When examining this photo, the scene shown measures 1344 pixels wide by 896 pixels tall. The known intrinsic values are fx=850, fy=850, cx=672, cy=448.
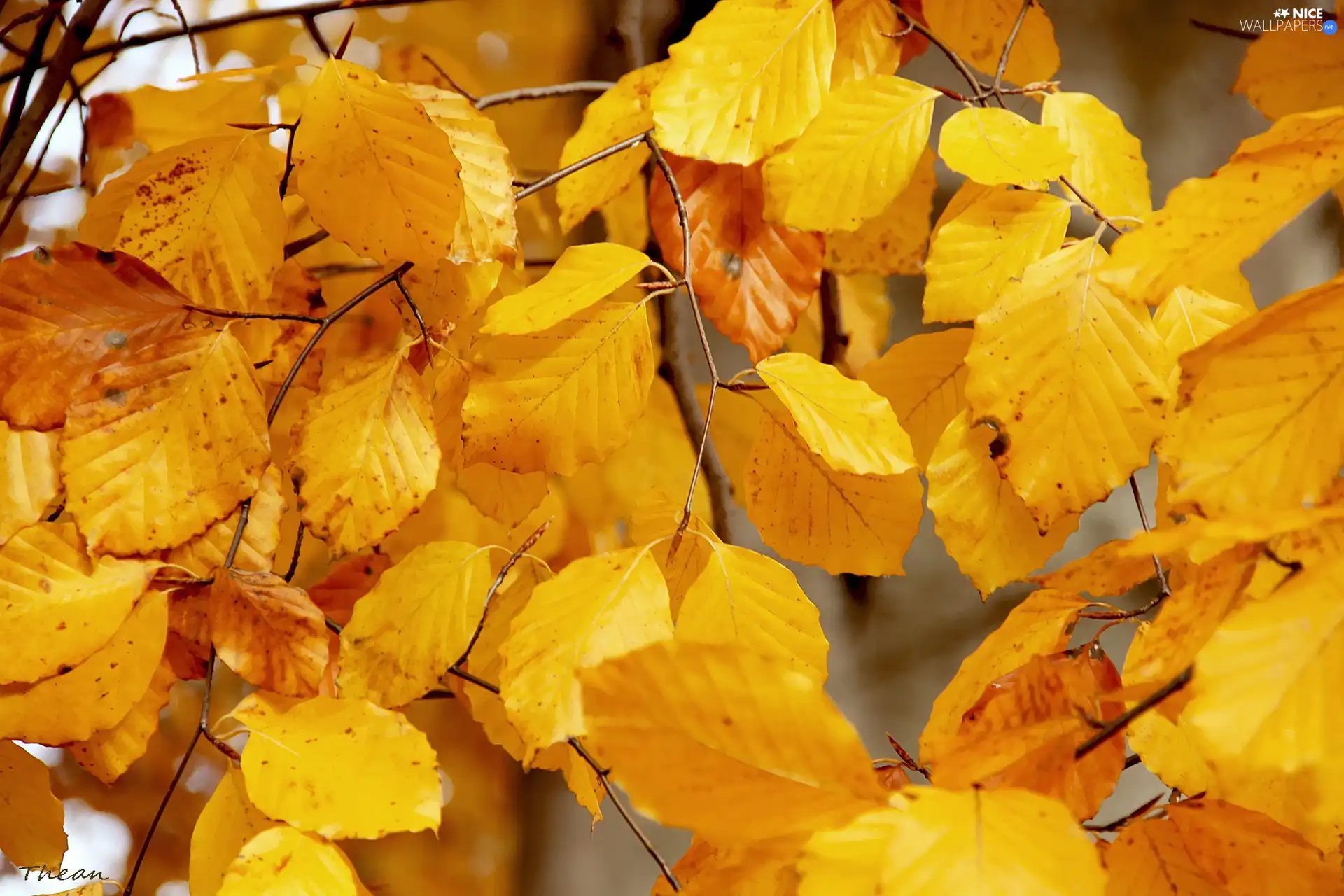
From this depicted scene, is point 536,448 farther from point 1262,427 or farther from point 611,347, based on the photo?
point 1262,427

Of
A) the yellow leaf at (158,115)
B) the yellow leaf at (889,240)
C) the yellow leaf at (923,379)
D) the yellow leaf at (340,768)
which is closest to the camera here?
the yellow leaf at (340,768)

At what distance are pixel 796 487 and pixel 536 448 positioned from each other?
0.10m

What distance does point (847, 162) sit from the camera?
287 millimetres

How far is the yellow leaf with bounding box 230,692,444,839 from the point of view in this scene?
233 mm

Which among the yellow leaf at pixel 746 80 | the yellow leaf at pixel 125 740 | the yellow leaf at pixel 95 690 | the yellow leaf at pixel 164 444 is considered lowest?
the yellow leaf at pixel 125 740

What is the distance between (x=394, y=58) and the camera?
0.61 metres

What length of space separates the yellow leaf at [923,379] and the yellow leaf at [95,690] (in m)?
0.27

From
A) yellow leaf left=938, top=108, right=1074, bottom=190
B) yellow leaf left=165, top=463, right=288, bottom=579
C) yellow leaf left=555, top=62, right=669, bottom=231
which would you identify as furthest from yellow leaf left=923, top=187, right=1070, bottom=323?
yellow leaf left=165, top=463, right=288, bottom=579

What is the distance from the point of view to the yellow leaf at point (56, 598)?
9.2 inches

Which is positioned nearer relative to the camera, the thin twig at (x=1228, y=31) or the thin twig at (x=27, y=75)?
the thin twig at (x=27, y=75)

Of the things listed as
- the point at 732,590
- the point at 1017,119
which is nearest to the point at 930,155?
the point at 1017,119

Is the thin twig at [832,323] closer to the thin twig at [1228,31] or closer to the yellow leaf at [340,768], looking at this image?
the thin twig at [1228,31]

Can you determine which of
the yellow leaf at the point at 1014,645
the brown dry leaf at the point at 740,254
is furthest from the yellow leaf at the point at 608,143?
the yellow leaf at the point at 1014,645

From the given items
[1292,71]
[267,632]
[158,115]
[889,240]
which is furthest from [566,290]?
[158,115]
